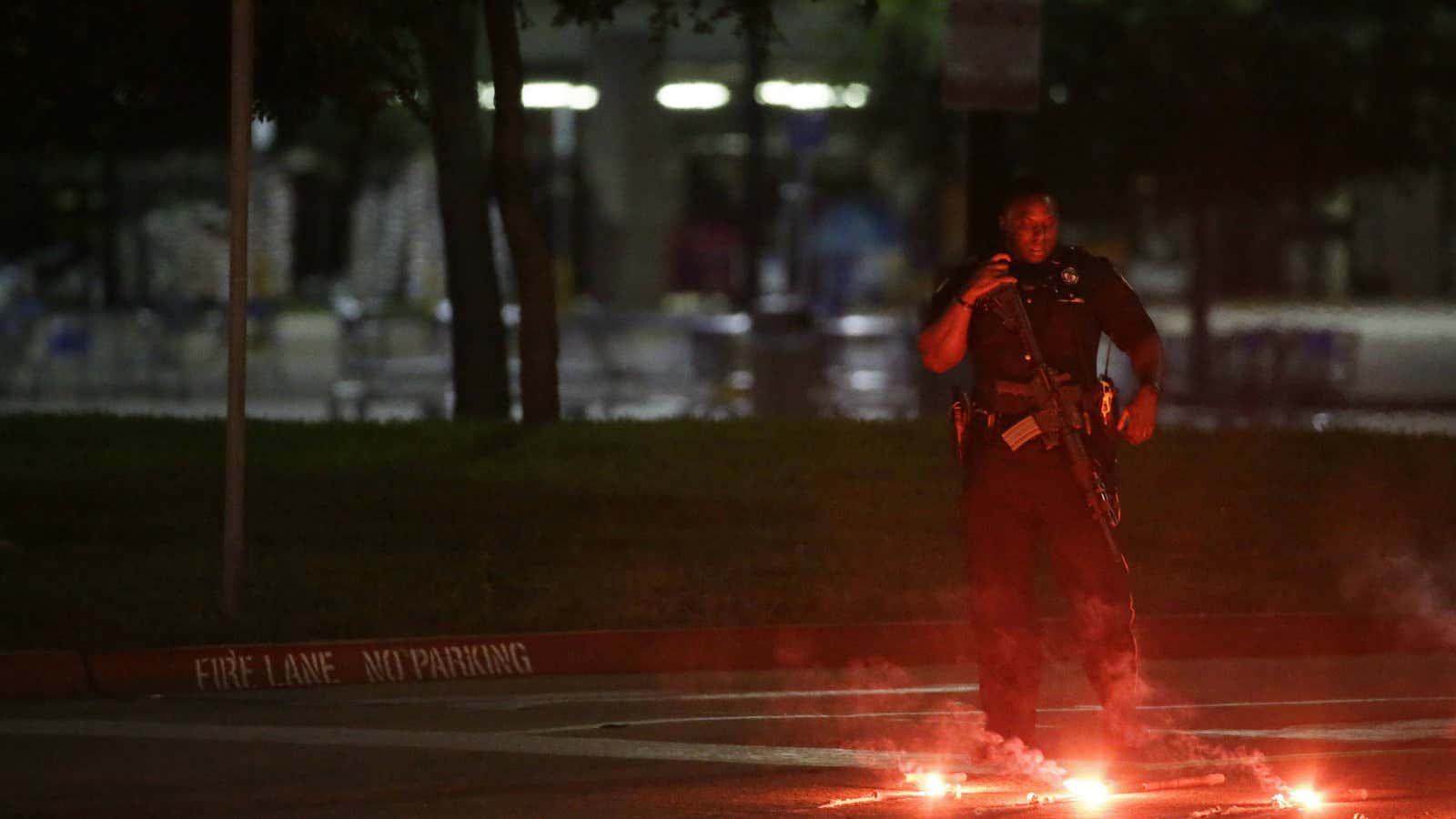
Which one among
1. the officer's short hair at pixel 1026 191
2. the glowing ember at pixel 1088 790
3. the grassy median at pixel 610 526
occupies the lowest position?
the glowing ember at pixel 1088 790

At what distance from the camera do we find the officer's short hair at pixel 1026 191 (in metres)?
7.19

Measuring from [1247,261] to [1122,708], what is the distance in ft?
148

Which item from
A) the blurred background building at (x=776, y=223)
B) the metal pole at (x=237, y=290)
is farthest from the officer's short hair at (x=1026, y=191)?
the blurred background building at (x=776, y=223)

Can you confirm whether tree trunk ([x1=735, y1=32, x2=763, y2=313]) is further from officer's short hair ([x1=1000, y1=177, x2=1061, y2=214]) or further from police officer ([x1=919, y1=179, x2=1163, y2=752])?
police officer ([x1=919, y1=179, x2=1163, y2=752])

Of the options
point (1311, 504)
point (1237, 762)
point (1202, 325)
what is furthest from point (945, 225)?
point (1237, 762)

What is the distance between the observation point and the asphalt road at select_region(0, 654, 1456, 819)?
7082 mm

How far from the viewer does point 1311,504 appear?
1277cm

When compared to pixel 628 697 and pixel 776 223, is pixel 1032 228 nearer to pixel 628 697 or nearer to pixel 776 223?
pixel 628 697

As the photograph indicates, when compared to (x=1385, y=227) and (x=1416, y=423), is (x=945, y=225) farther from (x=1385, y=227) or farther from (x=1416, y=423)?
(x=1385, y=227)

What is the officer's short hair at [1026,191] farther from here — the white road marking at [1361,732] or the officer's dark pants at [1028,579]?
the white road marking at [1361,732]

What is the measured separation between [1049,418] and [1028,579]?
53cm

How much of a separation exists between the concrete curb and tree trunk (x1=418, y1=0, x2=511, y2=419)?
6224 millimetres

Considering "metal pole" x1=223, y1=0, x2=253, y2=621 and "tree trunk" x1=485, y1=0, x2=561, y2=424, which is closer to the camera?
"metal pole" x1=223, y1=0, x2=253, y2=621

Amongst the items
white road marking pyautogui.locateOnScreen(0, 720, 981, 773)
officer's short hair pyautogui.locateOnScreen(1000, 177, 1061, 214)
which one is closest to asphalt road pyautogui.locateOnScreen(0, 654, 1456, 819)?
white road marking pyautogui.locateOnScreen(0, 720, 981, 773)
